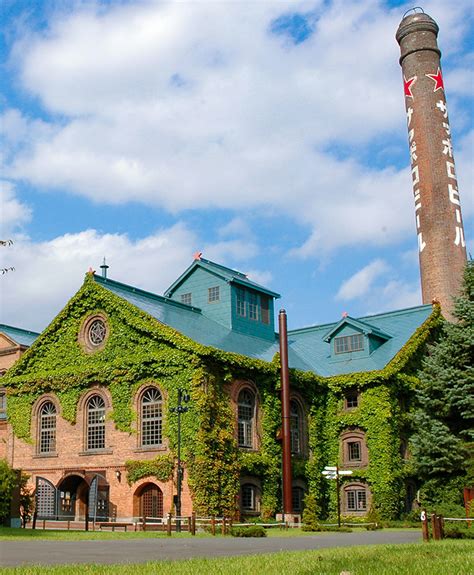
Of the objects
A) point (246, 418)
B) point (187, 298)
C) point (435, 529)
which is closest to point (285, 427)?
point (246, 418)

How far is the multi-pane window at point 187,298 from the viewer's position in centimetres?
4547

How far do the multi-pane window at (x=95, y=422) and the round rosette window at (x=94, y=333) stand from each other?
2.68m

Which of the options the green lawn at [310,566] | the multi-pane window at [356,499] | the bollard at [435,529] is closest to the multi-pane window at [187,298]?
the multi-pane window at [356,499]

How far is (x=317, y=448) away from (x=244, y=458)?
6.91 meters

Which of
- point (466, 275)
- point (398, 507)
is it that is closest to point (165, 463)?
point (398, 507)

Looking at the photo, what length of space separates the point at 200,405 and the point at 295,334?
1794 cm

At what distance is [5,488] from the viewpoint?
95.9 ft

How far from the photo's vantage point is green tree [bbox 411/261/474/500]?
125ft

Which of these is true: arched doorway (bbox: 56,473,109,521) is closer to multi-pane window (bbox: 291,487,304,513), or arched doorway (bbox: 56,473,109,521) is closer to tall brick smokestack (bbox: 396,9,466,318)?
multi-pane window (bbox: 291,487,304,513)

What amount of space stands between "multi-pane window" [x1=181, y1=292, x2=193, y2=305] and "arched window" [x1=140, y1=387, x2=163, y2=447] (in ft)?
31.0

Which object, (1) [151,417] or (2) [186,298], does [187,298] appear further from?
(1) [151,417]

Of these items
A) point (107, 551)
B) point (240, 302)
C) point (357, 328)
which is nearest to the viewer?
point (107, 551)

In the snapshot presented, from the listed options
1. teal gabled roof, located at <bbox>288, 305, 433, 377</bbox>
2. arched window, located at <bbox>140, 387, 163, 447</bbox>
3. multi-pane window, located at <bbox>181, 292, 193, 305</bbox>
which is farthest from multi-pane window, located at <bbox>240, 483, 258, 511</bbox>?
multi-pane window, located at <bbox>181, 292, 193, 305</bbox>

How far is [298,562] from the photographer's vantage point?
1341 centimetres
